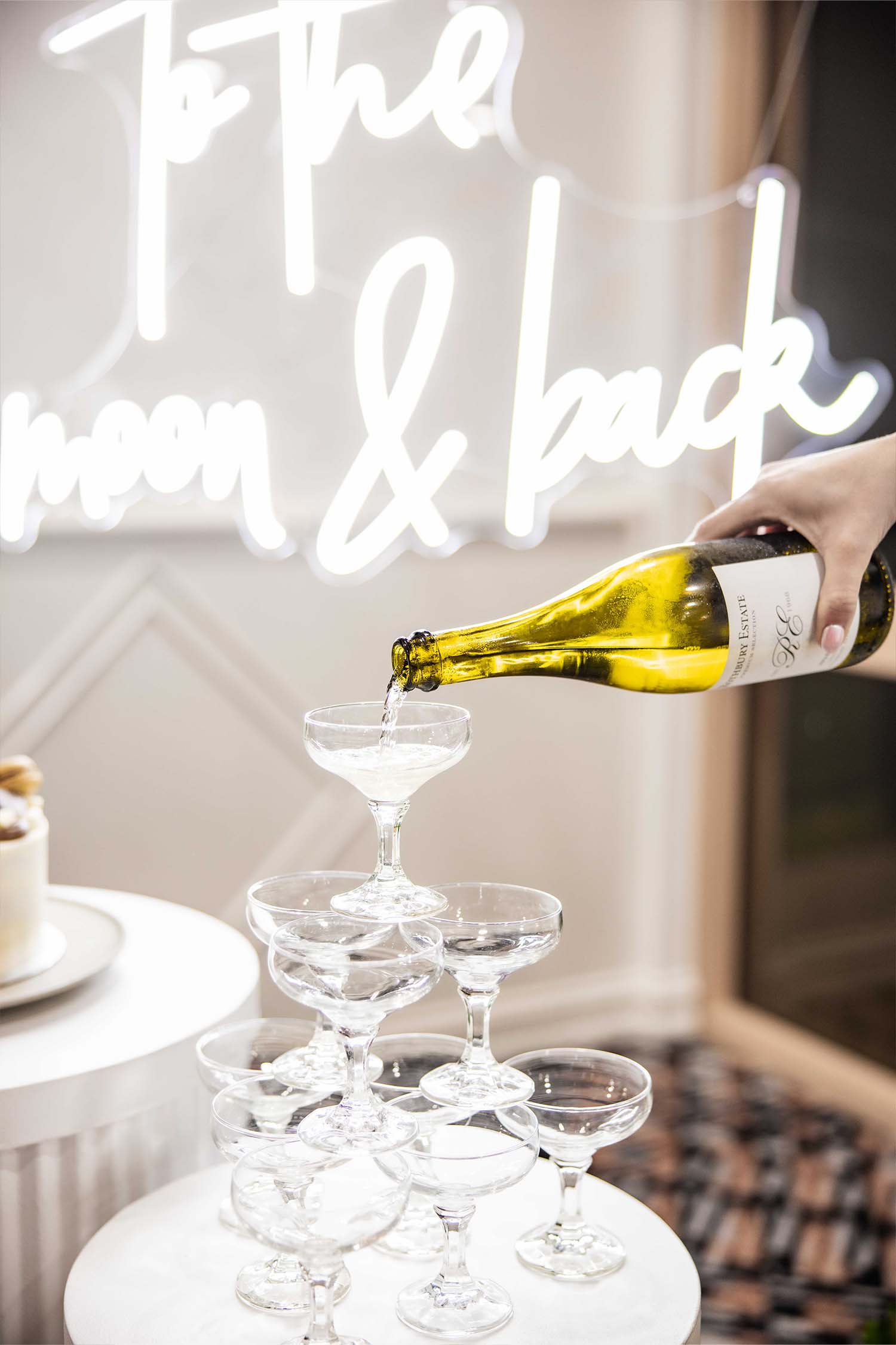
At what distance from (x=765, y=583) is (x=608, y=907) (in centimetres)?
208

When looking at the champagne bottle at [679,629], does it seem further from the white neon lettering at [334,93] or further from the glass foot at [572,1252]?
the white neon lettering at [334,93]

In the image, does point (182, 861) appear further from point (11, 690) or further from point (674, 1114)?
point (674, 1114)

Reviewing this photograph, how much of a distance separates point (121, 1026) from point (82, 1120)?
0.11 m

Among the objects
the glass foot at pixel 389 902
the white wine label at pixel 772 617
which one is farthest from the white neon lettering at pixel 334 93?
the glass foot at pixel 389 902

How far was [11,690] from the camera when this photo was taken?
2322 millimetres

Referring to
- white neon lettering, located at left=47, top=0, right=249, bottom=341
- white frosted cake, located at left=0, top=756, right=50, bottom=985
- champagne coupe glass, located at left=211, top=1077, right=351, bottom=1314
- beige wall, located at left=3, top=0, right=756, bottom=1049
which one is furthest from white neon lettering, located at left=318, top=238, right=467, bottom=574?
champagne coupe glass, located at left=211, top=1077, right=351, bottom=1314

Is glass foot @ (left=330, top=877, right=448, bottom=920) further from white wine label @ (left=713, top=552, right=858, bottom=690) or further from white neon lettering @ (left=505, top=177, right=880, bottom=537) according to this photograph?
white neon lettering @ (left=505, top=177, right=880, bottom=537)

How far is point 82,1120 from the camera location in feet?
3.62

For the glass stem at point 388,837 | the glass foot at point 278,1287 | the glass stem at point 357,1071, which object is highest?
the glass stem at point 388,837

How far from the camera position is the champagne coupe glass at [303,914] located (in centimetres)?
96

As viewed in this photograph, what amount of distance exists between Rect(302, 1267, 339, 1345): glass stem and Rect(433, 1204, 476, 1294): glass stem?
10 cm

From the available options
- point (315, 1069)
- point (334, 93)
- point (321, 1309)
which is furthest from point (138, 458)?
point (321, 1309)

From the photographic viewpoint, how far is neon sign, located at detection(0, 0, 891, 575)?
6.33 ft

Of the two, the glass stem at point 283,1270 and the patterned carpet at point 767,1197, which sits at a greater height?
the glass stem at point 283,1270
